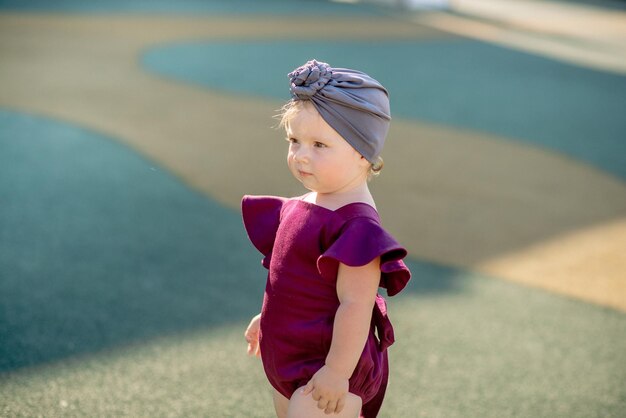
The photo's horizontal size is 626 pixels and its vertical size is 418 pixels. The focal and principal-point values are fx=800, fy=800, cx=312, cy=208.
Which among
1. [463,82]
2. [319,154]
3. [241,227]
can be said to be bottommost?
[463,82]

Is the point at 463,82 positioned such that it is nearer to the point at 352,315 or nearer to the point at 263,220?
the point at 263,220

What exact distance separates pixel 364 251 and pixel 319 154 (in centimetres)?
29

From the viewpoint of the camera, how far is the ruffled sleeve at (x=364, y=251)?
204cm

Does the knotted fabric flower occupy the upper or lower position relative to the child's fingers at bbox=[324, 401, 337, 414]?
upper

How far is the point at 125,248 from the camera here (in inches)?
185

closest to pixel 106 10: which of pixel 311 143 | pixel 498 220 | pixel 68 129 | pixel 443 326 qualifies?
pixel 68 129

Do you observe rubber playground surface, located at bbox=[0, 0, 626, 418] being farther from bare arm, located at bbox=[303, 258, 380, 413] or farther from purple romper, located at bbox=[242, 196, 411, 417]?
bare arm, located at bbox=[303, 258, 380, 413]

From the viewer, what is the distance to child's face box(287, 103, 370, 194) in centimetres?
213

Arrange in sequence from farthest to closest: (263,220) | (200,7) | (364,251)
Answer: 1. (200,7)
2. (263,220)
3. (364,251)

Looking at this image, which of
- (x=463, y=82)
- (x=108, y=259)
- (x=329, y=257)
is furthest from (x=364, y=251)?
(x=463, y=82)

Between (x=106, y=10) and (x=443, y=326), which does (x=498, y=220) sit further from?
(x=106, y=10)

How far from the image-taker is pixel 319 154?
2.14 meters

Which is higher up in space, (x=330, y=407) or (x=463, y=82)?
(x=330, y=407)

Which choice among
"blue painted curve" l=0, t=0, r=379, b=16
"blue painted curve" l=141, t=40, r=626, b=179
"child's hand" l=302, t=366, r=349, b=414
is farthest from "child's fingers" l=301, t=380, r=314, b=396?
"blue painted curve" l=0, t=0, r=379, b=16
